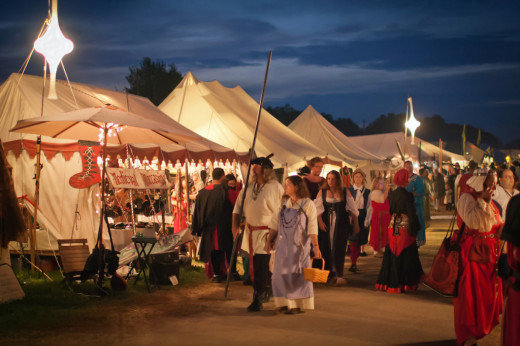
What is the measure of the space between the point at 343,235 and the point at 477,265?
3798 mm

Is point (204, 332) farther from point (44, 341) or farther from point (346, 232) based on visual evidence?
point (346, 232)

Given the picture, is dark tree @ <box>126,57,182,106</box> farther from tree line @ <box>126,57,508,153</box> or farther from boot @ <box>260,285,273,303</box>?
boot @ <box>260,285,273,303</box>

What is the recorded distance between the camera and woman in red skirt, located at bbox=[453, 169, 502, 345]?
559 cm

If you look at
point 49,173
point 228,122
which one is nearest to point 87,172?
point 49,173

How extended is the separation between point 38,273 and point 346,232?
534cm

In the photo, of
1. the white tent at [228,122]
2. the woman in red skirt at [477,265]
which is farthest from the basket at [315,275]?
the white tent at [228,122]

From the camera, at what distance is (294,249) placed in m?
7.13

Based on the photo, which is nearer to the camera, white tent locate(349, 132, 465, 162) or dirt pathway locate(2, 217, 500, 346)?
dirt pathway locate(2, 217, 500, 346)

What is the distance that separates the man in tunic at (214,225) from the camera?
32.6 ft

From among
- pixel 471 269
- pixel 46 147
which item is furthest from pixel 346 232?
pixel 46 147

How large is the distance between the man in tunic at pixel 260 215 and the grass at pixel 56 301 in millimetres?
Result: 1961

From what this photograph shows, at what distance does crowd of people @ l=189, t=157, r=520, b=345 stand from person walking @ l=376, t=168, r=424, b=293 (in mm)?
14

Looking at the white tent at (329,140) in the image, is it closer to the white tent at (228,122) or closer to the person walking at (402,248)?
the white tent at (228,122)

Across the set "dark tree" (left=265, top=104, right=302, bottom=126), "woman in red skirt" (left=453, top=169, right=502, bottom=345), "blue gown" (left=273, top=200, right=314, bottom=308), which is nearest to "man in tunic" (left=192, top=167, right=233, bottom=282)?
"blue gown" (left=273, top=200, right=314, bottom=308)
